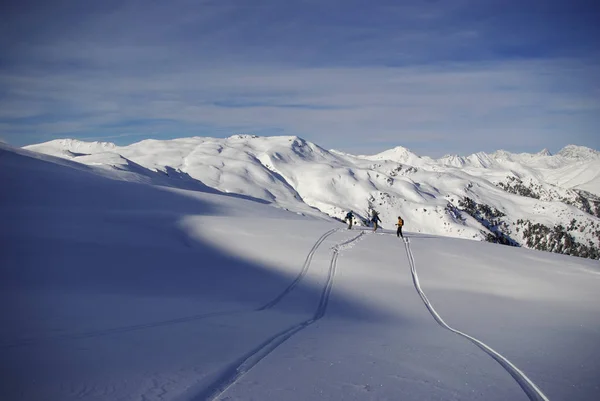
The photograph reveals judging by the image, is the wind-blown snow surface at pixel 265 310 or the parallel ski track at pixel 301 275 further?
the parallel ski track at pixel 301 275

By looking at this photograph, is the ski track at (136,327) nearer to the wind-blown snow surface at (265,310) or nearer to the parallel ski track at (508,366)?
the wind-blown snow surface at (265,310)

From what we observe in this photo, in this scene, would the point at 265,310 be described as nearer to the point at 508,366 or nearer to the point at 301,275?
the point at 301,275

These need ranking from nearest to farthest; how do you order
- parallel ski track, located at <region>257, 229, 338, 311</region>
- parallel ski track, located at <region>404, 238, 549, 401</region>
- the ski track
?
parallel ski track, located at <region>404, 238, 549, 401</region>
the ski track
parallel ski track, located at <region>257, 229, 338, 311</region>

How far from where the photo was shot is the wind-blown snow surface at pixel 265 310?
8781mm

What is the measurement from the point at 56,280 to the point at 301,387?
1340 centimetres

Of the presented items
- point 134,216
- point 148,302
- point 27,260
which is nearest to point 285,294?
point 148,302

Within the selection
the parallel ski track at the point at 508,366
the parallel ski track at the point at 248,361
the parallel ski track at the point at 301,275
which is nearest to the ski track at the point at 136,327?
the parallel ski track at the point at 301,275

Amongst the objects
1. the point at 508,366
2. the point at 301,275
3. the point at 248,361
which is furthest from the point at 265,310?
the point at 508,366

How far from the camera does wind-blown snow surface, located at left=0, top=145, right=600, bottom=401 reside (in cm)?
878

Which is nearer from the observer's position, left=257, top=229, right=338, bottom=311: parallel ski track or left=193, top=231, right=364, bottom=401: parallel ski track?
left=193, top=231, right=364, bottom=401: parallel ski track

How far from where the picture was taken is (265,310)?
54.9 feet

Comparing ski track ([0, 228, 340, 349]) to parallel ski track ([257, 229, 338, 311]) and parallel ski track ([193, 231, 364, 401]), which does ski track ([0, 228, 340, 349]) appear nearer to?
parallel ski track ([257, 229, 338, 311])

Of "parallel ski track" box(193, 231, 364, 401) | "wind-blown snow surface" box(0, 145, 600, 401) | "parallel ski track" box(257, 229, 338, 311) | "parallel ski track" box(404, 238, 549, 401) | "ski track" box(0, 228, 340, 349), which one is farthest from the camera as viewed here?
"parallel ski track" box(257, 229, 338, 311)

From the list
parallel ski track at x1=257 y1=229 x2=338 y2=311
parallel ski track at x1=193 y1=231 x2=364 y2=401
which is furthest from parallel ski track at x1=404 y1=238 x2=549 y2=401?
parallel ski track at x1=257 y1=229 x2=338 y2=311
